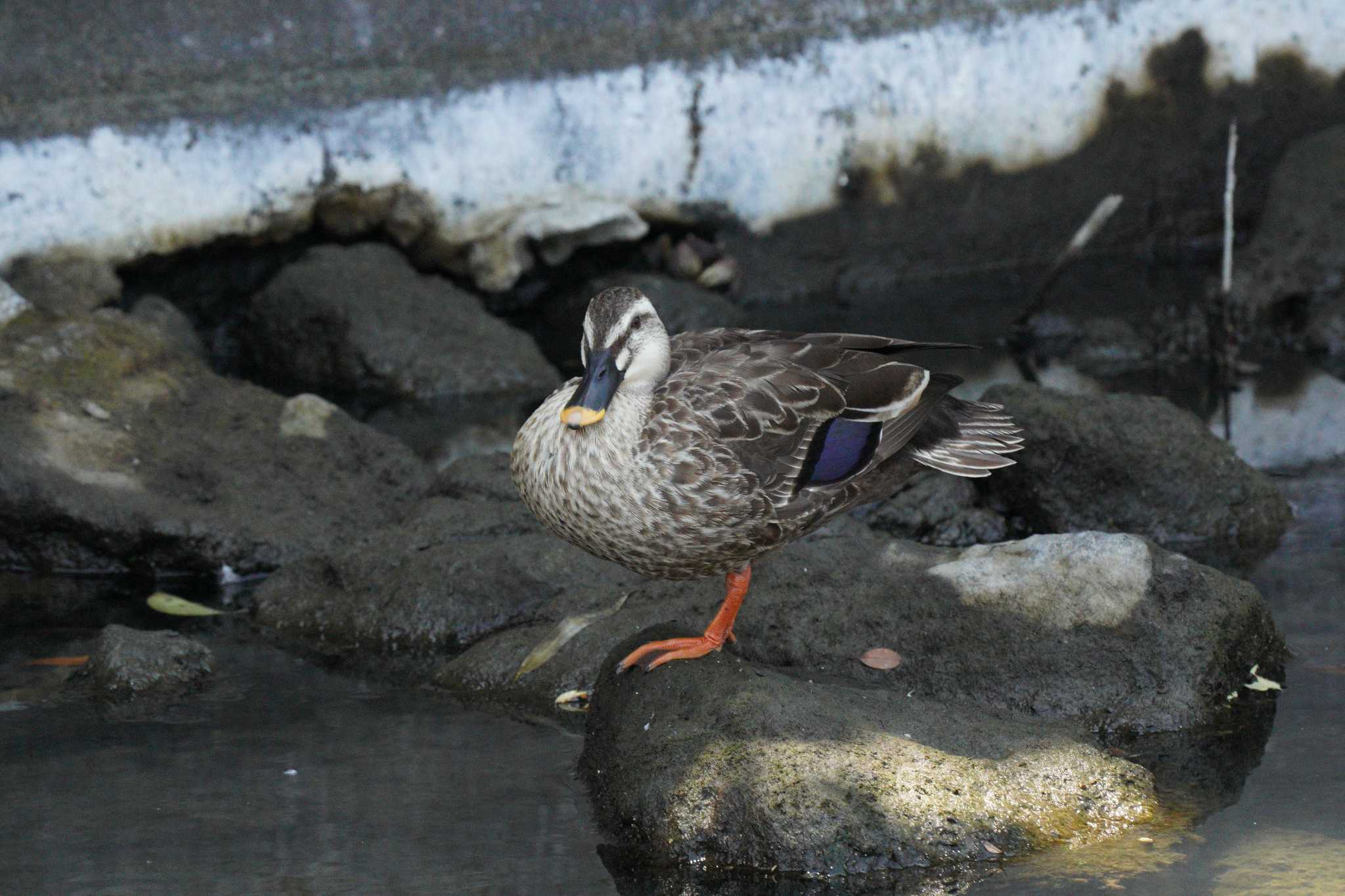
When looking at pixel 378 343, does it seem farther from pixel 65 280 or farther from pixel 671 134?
pixel 671 134

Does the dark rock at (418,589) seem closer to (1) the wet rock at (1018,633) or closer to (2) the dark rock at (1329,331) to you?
(1) the wet rock at (1018,633)

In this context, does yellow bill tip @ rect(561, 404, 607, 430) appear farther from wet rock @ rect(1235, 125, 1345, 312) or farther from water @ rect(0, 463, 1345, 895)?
wet rock @ rect(1235, 125, 1345, 312)

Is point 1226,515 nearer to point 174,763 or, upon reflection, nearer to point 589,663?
point 589,663

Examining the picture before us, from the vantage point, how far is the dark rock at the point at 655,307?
9.59m

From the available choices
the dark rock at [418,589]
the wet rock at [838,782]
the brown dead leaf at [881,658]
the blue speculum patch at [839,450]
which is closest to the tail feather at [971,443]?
the blue speculum patch at [839,450]

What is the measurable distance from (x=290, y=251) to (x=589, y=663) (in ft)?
17.1

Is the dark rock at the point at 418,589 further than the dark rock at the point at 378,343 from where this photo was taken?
No

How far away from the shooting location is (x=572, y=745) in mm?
4727

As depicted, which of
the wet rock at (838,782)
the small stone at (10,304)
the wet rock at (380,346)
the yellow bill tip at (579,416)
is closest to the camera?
the wet rock at (838,782)

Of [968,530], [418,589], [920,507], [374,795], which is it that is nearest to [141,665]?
[418,589]

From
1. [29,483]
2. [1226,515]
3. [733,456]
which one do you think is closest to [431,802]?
[733,456]

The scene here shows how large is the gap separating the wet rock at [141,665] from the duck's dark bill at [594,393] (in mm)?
1837

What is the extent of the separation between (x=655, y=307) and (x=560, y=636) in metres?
4.66

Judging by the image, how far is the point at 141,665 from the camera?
520 cm
